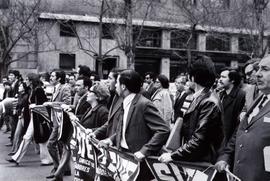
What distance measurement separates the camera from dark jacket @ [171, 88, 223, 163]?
14.8 feet

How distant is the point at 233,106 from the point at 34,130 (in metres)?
4.40

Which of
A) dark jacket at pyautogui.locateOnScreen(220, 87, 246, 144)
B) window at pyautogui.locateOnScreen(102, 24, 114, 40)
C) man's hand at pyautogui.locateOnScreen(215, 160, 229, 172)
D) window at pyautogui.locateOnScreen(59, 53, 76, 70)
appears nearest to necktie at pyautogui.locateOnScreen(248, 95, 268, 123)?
man's hand at pyautogui.locateOnScreen(215, 160, 229, 172)

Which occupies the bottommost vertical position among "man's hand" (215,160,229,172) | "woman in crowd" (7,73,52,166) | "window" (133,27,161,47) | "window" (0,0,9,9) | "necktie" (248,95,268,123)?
"woman in crowd" (7,73,52,166)

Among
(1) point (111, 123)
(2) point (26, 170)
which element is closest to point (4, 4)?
(2) point (26, 170)

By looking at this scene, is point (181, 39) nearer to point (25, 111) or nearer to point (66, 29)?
point (66, 29)

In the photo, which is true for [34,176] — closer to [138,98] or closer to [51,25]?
[138,98]

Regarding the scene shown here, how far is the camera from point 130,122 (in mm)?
5371

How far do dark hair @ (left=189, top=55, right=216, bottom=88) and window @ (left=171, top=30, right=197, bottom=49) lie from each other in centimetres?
2636

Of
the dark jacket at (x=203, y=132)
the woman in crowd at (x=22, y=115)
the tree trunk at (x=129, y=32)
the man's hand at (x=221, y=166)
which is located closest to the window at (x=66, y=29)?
the tree trunk at (x=129, y=32)

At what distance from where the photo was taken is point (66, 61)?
1351 inches

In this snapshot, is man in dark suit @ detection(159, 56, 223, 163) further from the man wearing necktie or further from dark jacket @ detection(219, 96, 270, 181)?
dark jacket @ detection(219, 96, 270, 181)

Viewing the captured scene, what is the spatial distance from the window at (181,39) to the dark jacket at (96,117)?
24153 millimetres

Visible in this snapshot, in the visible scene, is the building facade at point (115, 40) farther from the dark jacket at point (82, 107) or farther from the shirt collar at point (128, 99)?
the shirt collar at point (128, 99)

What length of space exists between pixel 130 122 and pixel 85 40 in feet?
92.9
